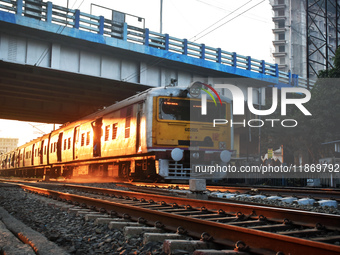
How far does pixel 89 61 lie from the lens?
64.6 feet

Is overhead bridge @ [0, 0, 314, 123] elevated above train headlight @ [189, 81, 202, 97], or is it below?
above

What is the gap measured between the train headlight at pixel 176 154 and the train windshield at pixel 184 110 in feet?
3.67

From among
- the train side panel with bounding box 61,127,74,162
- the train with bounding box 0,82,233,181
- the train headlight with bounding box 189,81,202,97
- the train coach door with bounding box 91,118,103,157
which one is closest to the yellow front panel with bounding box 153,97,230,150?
the train with bounding box 0,82,233,181

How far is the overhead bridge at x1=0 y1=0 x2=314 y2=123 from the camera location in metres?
17.7

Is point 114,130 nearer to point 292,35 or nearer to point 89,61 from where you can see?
point 89,61

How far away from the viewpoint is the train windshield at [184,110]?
39.9 ft

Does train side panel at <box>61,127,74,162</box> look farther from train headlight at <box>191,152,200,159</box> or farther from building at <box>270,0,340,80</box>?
building at <box>270,0,340,80</box>

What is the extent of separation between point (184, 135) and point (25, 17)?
9.72 m

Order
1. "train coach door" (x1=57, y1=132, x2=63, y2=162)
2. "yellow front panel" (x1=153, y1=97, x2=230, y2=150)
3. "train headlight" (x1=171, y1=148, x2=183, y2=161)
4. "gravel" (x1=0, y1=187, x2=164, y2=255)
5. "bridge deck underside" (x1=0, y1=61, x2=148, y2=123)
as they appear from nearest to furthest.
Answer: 1. "gravel" (x1=0, y1=187, x2=164, y2=255)
2. "train headlight" (x1=171, y1=148, x2=183, y2=161)
3. "yellow front panel" (x1=153, y1=97, x2=230, y2=150)
4. "bridge deck underside" (x1=0, y1=61, x2=148, y2=123)
5. "train coach door" (x1=57, y1=132, x2=63, y2=162)

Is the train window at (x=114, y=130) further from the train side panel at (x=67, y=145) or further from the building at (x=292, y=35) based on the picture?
the building at (x=292, y=35)

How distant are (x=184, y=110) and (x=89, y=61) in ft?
29.8

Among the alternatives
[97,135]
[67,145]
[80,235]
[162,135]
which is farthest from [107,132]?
[80,235]

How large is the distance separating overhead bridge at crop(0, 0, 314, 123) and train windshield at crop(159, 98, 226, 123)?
5.87 meters

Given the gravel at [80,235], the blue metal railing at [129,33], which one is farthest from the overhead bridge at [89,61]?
the gravel at [80,235]
